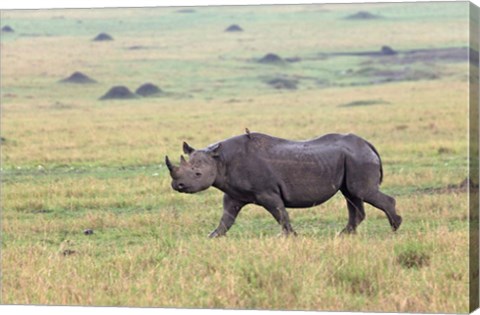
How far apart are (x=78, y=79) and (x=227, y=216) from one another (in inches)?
1165

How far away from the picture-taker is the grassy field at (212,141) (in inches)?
364

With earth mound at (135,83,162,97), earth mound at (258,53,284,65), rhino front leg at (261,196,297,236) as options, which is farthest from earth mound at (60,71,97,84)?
rhino front leg at (261,196,297,236)

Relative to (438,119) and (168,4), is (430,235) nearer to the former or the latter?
(168,4)

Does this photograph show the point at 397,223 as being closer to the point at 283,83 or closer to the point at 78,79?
the point at 283,83

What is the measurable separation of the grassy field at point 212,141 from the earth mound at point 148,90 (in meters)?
0.71

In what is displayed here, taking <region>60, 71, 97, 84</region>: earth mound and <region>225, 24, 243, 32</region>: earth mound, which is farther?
<region>225, 24, 243, 32</region>: earth mound

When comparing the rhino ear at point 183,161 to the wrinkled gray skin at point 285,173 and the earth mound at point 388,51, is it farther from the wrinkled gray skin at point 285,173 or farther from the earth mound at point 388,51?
the earth mound at point 388,51

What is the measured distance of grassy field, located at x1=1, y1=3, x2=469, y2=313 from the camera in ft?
30.4

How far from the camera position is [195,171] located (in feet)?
37.2

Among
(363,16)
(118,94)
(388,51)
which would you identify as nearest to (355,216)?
(118,94)

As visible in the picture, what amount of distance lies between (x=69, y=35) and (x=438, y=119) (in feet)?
83.4

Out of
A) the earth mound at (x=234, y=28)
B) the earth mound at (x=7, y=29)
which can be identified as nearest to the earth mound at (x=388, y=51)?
the earth mound at (x=234, y=28)

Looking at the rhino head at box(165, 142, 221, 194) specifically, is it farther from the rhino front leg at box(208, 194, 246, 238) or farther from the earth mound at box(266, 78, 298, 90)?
the earth mound at box(266, 78, 298, 90)

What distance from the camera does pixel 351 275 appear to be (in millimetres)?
9148
